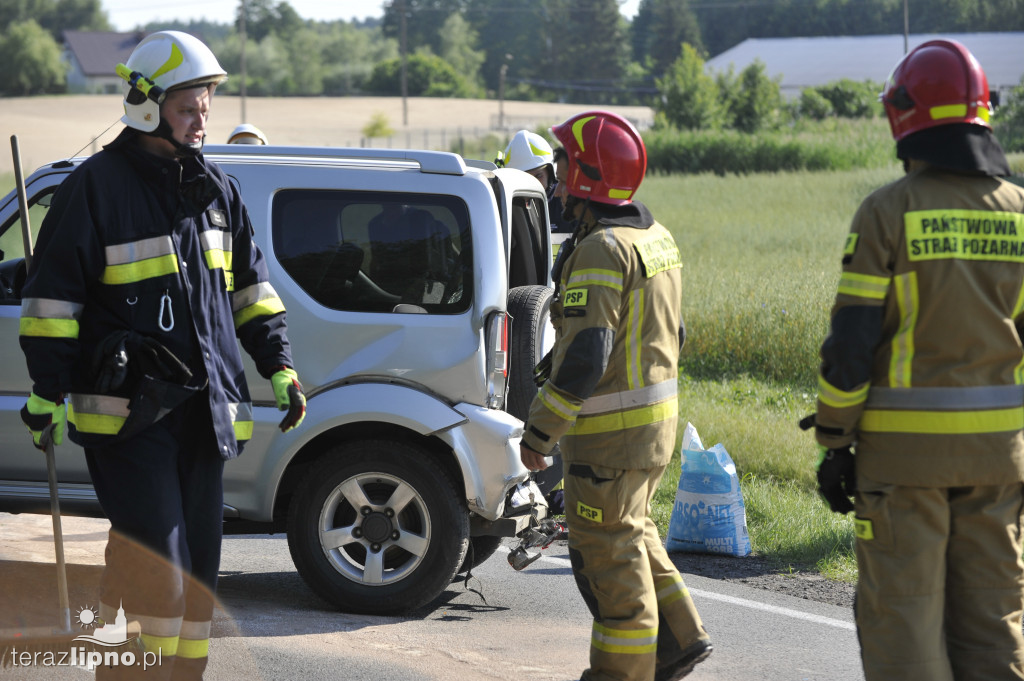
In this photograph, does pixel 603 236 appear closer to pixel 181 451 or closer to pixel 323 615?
pixel 181 451

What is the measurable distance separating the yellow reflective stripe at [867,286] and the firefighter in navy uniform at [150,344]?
1895mm

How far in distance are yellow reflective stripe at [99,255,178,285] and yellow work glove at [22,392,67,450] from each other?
14.9 inches

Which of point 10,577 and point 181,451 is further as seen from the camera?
point 10,577

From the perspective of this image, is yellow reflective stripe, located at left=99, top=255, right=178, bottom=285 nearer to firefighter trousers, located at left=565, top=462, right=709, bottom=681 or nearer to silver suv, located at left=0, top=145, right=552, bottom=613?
firefighter trousers, located at left=565, top=462, right=709, bottom=681

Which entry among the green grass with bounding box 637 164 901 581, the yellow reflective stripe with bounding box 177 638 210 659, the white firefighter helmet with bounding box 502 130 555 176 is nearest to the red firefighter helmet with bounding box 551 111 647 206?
the yellow reflective stripe with bounding box 177 638 210 659

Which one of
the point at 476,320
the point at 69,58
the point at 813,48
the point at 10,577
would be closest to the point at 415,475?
the point at 476,320

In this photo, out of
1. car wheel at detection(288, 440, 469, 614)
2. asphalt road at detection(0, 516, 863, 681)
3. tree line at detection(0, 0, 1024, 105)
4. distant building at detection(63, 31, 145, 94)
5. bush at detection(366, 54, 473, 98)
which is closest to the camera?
asphalt road at detection(0, 516, 863, 681)

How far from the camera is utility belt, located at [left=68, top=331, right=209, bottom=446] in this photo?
Result: 3.35 meters

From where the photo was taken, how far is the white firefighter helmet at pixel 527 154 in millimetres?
8617

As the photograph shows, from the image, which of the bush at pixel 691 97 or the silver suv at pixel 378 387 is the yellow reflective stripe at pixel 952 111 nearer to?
the silver suv at pixel 378 387

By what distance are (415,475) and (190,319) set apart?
176 centimetres

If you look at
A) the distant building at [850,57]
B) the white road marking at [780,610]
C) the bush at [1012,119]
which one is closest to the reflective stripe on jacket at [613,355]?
the white road marking at [780,610]

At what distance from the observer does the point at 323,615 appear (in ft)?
16.6

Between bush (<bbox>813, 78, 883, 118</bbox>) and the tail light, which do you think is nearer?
the tail light
